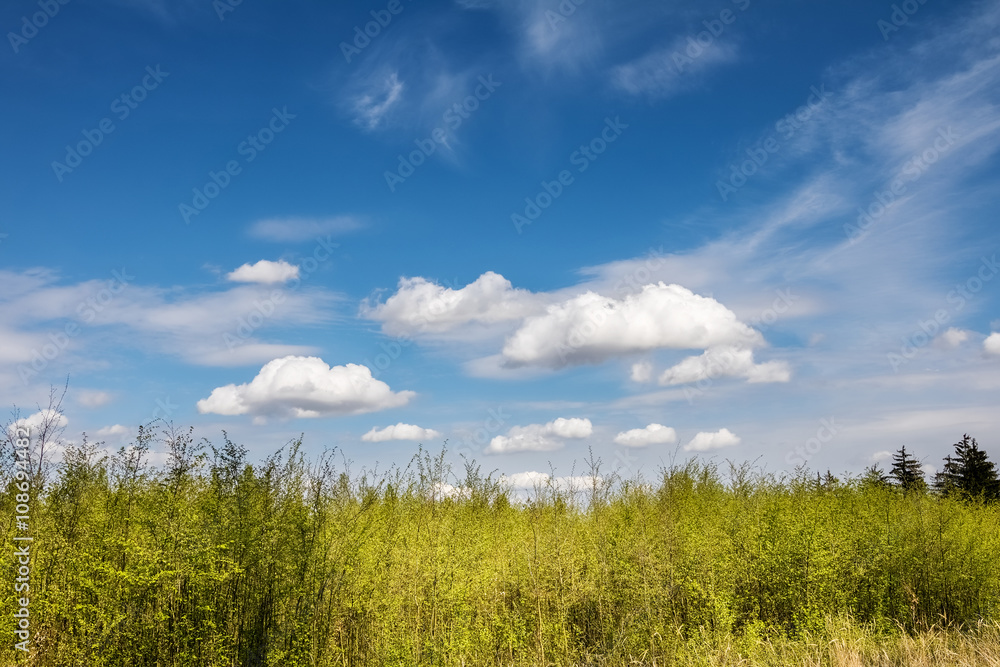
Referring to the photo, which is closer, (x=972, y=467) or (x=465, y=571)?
(x=465, y=571)

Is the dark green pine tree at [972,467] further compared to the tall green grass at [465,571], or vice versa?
the dark green pine tree at [972,467]

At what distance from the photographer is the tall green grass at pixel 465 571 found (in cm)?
849

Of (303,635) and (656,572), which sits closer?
(303,635)

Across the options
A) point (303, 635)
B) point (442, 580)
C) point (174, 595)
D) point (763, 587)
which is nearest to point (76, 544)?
point (174, 595)

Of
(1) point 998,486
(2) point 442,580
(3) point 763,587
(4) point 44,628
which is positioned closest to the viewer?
(4) point 44,628

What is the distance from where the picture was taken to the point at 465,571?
10.9m

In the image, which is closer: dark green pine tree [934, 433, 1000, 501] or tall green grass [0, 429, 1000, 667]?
tall green grass [0, 429, 1000, 667]

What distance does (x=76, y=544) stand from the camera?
8977 mm

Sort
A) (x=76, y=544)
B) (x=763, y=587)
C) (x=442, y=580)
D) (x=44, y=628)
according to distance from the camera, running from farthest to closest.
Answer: (x=763, y=587)
(x=442, y=580)
(x=76, y=544)
(x=44, y=628)

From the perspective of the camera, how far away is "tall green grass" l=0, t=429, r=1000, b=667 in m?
8.49

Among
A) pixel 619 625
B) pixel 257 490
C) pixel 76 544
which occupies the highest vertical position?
pixel 257 490

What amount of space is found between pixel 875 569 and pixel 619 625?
5.73 m

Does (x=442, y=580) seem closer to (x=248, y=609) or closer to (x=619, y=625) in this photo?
(x=248, y=609)

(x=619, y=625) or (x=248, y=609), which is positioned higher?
(x=248, y=609)
